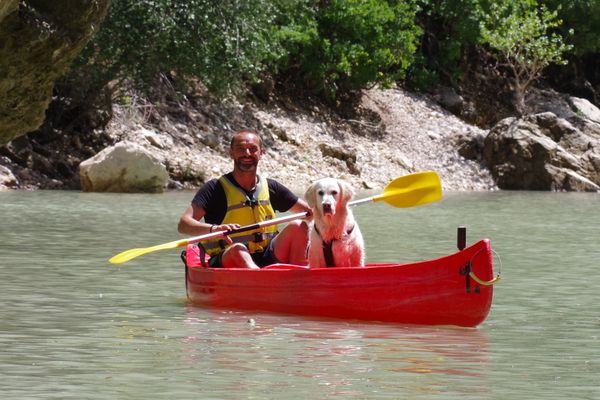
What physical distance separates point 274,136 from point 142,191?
7882 millimetres

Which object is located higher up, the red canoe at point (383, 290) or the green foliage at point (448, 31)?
the green foliage at point (448, 31)

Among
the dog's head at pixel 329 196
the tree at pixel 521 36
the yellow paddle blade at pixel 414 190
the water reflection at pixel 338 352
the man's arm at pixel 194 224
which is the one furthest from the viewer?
the tree at pixel 521 36

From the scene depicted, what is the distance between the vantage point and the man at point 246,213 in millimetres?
9570

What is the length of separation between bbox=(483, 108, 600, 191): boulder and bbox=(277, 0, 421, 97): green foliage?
11.8 ft

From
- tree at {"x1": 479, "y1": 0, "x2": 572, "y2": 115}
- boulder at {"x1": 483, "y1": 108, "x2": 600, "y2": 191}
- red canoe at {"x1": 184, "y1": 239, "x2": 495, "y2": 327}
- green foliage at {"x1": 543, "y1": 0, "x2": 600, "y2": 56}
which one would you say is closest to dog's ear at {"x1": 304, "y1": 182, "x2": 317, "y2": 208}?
red canoe at {"x1": 184, "y1": 239, "x2": 495, "y2": 327}

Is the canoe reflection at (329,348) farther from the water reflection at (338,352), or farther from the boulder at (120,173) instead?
the boulder at (120,173)

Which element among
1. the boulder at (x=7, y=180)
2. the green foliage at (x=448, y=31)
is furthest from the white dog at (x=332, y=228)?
the green foliage at (x=448, y=31)

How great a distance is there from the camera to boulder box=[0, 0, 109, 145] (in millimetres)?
14594

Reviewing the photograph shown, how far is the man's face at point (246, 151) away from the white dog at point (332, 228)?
2.88 ft

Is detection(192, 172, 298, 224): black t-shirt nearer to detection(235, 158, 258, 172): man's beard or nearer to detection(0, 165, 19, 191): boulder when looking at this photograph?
detection(235, 158, 258, 172): man's beard

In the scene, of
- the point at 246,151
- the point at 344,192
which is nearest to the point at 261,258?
the point at 246,151

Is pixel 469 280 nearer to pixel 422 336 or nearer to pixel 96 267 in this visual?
pixel 422 336

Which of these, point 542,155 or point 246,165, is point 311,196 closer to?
point 246,165

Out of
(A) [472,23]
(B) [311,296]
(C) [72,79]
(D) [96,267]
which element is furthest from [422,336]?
(A) [472,23]
